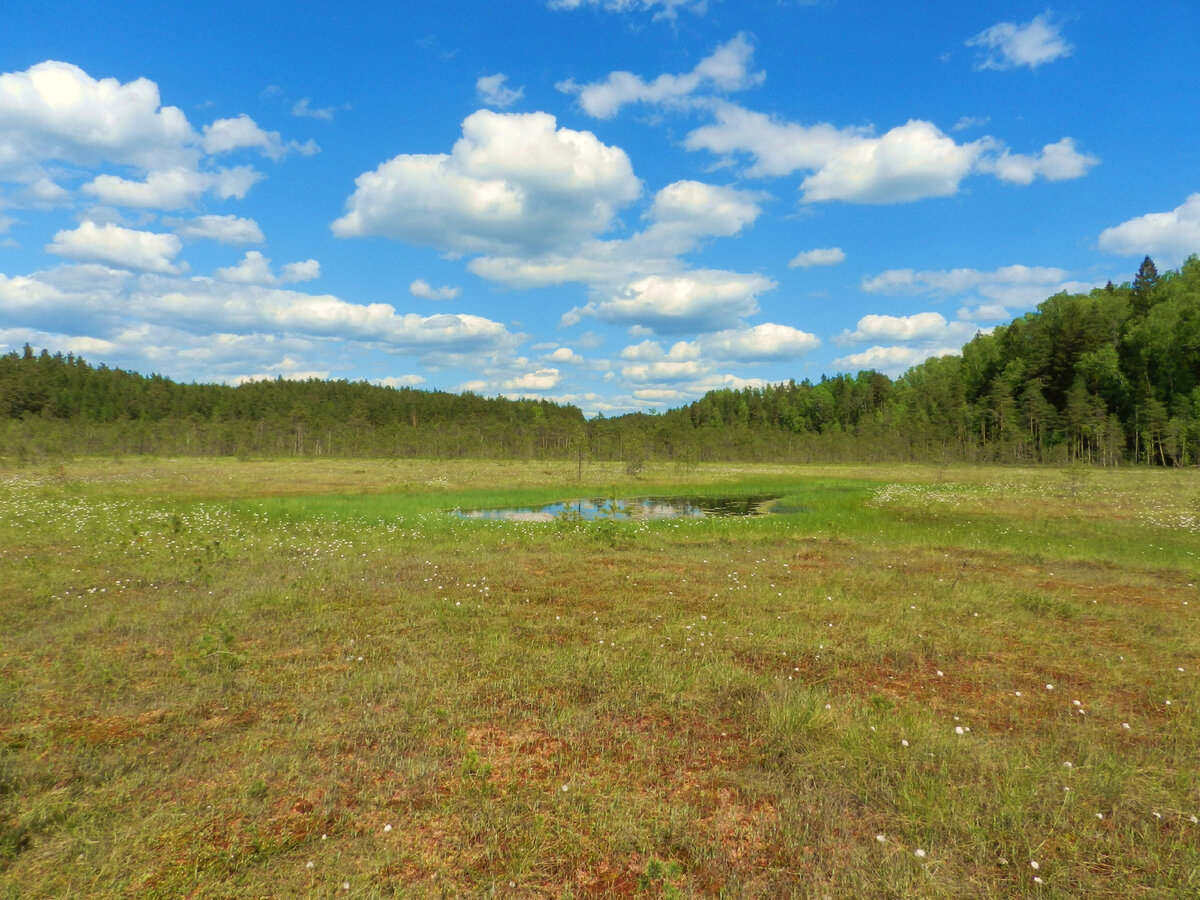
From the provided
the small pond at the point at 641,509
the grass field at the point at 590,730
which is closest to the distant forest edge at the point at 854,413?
the small pond at the point at 641,509

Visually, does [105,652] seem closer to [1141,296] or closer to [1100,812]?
[1100,812]

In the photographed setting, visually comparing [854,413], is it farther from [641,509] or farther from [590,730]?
[590,730]

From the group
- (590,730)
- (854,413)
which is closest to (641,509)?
(590,730)

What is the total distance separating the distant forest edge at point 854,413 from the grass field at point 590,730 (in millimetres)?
45682

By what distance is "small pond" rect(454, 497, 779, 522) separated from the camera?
32.9 metres

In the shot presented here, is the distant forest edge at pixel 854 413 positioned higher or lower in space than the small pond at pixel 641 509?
higher

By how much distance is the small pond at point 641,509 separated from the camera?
32.9 metres

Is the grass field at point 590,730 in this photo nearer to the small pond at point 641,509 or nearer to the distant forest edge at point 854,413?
the small pond at point 641,509

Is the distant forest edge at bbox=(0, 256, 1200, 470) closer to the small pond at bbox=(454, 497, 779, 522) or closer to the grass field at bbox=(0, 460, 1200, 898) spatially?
the small pond at bbox=(454, 497, 779, 522)

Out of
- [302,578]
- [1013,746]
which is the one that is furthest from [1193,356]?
[302,578]

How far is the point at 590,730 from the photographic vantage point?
6.59 meters

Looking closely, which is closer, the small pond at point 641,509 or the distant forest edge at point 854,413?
the small pond at point 641,509

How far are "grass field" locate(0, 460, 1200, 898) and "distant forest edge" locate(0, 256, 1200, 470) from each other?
150 feet

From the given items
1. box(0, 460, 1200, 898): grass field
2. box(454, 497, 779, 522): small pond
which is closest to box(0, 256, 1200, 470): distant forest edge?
box(454, 497, 779, 522): small pond
